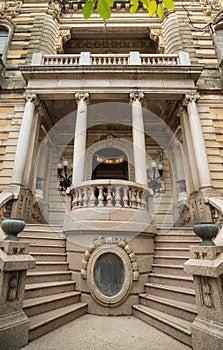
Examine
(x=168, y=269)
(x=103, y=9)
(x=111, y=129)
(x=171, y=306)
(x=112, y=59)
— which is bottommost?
(x=171, y=306)

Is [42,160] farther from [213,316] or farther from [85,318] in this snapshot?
[213,316]

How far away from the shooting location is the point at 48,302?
408 cm

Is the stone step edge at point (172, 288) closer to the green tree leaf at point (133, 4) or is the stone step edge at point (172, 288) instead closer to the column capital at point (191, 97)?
the green tree leaf at point (133, 4)

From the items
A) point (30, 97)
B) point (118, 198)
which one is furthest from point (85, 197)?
point (30, 97)

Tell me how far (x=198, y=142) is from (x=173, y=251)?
4.44 m

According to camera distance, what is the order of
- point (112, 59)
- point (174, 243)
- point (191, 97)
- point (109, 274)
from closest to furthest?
1. point (109, 274)
2. point (174, 243)
3. point (191, 97)
4. point (112, 59)

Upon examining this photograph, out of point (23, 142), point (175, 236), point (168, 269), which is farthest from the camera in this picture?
point (23, 142)

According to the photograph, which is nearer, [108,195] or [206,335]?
[206,335]

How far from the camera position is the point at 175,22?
1120 centimetres

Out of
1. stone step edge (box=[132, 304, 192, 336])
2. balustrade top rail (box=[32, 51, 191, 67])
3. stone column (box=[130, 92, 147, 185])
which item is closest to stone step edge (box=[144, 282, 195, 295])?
stone step edge (box=[132, 304, 192, 336])

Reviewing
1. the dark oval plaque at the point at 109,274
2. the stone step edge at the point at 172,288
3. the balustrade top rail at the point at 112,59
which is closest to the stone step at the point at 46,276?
the dark oval plaque at the point at 109,274

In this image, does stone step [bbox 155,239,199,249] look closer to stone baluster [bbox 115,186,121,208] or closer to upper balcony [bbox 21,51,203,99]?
stone baluster [bbox 115,186,121,208]

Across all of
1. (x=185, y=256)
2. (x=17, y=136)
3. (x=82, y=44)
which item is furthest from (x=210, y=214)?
(x=82, y=44)

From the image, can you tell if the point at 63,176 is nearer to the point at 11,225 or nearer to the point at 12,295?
the point at 11,225
